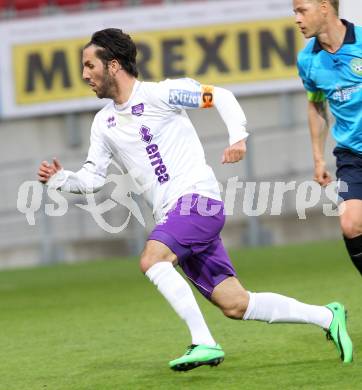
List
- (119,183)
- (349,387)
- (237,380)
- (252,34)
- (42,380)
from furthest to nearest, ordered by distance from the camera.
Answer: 1. (252,34)
2. (119,183)
3. (42,380)
4. (237,380)
5. (349,387)

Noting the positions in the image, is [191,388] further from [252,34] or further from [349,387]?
[252,34]

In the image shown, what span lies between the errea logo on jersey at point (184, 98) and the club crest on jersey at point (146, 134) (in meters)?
0.20

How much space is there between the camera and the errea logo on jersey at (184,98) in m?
6.55

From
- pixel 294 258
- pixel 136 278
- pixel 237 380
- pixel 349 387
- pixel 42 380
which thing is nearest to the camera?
pixel 349 387

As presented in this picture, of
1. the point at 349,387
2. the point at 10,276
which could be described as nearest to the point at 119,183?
the point at 10,276

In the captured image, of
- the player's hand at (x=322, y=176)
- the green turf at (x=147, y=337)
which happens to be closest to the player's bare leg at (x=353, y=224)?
the player's hand at (x=322, y=176)

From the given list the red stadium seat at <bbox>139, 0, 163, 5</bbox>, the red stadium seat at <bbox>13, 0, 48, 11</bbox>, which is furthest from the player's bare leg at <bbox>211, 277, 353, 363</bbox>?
the red stadium seat at <bbox>13, 0, 48, 11</bbox>

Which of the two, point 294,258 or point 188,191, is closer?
point 188,191

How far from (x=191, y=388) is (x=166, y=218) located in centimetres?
95

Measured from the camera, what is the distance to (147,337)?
839cm

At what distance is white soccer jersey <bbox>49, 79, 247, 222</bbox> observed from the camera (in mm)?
6562

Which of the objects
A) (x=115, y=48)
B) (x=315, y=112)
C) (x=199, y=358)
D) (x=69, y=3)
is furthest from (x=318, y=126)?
(x=69, y=3)

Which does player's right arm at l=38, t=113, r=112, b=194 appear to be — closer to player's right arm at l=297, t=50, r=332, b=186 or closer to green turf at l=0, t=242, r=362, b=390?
green turf at l=0, t=242, r=362, b=390

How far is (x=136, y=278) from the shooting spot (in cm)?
1339
